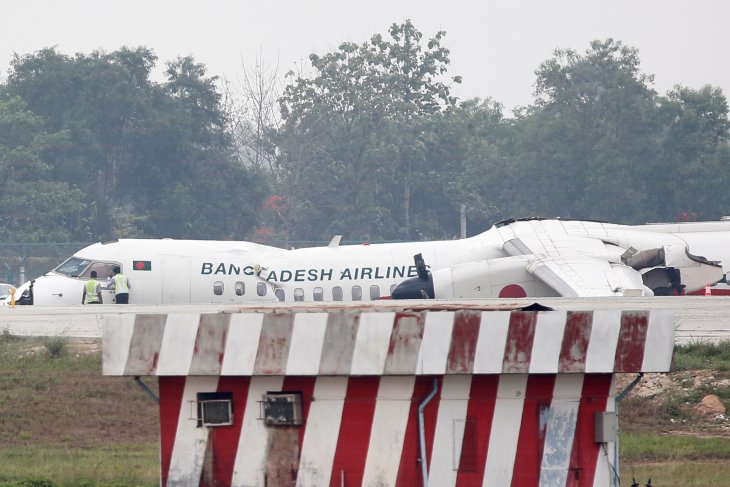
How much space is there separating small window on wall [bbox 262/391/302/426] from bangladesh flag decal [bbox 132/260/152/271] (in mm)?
21305

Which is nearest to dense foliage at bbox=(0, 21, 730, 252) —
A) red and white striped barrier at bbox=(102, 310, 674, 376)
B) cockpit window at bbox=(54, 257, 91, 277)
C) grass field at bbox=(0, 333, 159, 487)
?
cockpit window at bbox=(54, 257, 91, 277)

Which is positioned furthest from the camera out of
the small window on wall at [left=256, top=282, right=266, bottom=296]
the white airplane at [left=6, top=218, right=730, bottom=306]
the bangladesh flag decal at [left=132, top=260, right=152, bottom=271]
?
the bangladesh flag decal at [left=132, top=260, right=152, bottom=271]

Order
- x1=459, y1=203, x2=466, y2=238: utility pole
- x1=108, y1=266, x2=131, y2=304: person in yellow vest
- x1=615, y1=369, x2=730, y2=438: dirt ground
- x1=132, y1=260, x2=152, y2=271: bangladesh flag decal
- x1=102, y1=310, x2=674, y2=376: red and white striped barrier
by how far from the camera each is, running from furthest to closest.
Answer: x1=459, y1=203, x2=466, y2=238: utility pole, x1=132, y1=260, x2=152, y2=271: bangladesh flag decal, x1=108, y1=266, x2=131, y2=304: person in yellow vest, x1=615, y1=369, x2=730, y2=438: dirt ground, x1=102, y1=310, x2=674, y2=376: red and white striped barrier

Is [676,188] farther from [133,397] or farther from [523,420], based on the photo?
[523,420]

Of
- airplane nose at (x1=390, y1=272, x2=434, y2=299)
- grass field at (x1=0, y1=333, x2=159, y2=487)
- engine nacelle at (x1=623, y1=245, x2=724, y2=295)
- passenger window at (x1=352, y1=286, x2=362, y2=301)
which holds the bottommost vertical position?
grass field at (x1=0, y1=333, x2=159, y2=487)

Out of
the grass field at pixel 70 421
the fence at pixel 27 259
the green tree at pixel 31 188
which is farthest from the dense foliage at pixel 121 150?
the grass field at pixel 70 421

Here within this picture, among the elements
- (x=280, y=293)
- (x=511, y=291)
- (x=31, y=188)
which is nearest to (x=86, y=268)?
(x=280, y=293)

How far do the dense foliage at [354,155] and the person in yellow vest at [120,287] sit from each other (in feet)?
138

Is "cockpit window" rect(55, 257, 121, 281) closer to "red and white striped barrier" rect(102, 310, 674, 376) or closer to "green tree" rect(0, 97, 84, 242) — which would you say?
"red and white striped barrier" rect(102, 310, 674, 376)

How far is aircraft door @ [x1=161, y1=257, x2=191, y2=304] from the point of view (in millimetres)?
29297

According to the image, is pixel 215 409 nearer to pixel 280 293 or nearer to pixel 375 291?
pixel 280 293

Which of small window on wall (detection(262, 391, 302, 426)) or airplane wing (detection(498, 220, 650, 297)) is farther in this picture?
airplane wing (detection(498, 220, 650, 297))

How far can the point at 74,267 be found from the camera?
30438mm

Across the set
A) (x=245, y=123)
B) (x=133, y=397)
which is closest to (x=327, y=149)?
(x=245, y=123)
